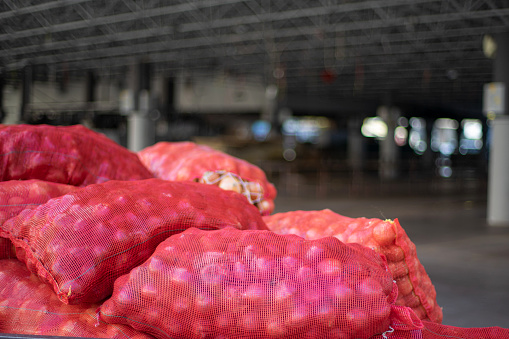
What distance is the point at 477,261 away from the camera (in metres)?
5.55

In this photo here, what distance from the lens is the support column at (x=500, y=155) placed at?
28.7 feet

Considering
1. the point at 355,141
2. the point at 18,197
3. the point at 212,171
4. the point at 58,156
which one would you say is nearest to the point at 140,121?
the point at 212,171

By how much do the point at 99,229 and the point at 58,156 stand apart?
2.54 ft

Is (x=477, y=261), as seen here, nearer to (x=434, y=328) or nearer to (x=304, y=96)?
(x=434, y=328)

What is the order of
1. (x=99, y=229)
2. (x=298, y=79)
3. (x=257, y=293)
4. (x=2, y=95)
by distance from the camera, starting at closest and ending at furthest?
(x=257, y=293) < (x=99, y=229) < (x=2, y=95) < (x=298, y=79)

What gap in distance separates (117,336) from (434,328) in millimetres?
1004

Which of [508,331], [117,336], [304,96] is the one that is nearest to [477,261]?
[508,331]

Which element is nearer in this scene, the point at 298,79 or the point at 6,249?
the point at 6,249

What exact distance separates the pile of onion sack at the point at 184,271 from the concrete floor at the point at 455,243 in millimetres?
707

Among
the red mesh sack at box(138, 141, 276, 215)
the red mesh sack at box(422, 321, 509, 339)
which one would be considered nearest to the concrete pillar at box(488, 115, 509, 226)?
the red mesh sack at box(138, 141, 276, 215)

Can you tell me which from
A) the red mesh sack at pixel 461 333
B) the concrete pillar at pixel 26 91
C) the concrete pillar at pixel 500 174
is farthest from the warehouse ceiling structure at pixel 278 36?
the red mesh sack at pixel 461 333

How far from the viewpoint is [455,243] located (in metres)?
6.69

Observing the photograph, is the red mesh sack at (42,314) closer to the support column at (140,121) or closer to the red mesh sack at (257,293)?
the red mesh sack at (257,293)

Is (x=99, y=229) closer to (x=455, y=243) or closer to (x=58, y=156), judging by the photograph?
(x=58, y=156)
